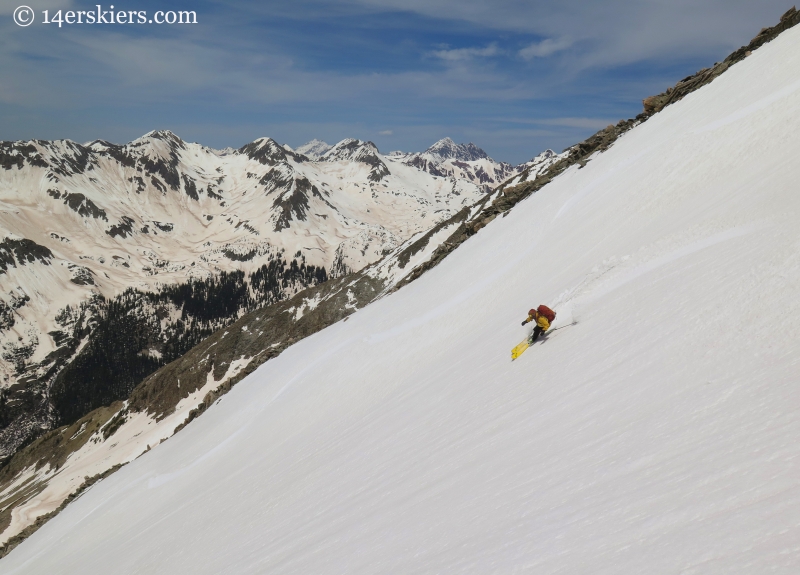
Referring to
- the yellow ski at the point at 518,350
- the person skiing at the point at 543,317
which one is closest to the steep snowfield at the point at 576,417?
the yellow ski at the point at 518,350

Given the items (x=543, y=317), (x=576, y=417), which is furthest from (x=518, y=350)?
(x=576, y=417)

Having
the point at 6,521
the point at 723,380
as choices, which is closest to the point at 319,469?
the point at 723,380

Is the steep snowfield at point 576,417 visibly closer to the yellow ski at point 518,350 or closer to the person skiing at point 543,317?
the yellow ski at point 518,350

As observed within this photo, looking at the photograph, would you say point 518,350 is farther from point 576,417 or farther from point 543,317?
point 576,417

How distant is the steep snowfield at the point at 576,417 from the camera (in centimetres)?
523

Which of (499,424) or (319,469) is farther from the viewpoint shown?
(319,469)

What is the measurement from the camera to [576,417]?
827cm

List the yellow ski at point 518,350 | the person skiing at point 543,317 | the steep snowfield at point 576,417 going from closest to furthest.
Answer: the steep snowfield at point 576,417 < the person skiing at point 543,317 < the yellow ski at point 518,350

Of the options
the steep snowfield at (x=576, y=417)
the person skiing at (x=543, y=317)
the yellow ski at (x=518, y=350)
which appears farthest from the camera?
the yellow ski at (x=518, y=350)

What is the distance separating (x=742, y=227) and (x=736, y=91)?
54.2 feet

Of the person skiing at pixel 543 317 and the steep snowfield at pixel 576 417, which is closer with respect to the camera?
the steep snowfield at pixel 576 417

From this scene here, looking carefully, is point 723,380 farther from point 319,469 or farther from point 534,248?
point 534,248

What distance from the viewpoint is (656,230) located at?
51.5 feet

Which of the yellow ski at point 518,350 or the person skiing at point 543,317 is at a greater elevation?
the person skiing at point 543,317
